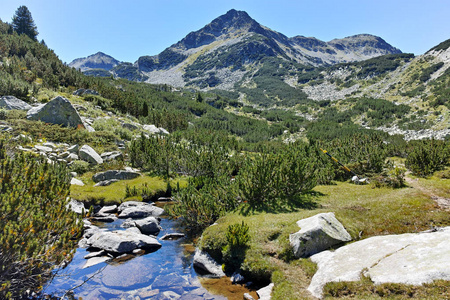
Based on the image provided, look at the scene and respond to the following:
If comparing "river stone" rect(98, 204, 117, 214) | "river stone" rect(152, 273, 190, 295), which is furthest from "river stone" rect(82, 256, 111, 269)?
"river stone" rect(98, 204, 117, 214)

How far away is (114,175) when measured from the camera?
2269cm

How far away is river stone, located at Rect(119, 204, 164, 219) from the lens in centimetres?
1669

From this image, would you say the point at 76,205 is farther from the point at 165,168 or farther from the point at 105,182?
the point at 165,168

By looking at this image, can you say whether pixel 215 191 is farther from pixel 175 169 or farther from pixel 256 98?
pixel 256 98

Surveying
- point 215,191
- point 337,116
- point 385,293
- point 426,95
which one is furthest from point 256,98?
point 385,293

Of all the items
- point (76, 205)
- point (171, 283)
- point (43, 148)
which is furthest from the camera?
point (43, 148)

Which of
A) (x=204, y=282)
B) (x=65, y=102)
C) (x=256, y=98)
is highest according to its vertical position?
(x=256, y=98)

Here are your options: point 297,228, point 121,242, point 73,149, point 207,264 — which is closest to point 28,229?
point 121,242

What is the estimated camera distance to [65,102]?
27672mm

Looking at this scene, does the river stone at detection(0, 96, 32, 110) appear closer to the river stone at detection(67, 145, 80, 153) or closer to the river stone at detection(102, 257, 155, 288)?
the river stone at detection(67, 145, 80, 153)

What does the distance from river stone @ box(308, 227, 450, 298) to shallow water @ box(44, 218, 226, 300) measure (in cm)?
411

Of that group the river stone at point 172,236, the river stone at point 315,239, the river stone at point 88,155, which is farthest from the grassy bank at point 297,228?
the river stone at point 88,155

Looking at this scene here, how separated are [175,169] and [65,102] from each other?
48.8ft

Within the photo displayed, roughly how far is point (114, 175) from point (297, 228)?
707 inches
